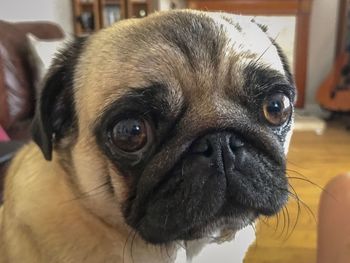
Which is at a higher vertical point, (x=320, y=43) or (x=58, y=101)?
(x=58, y=101)

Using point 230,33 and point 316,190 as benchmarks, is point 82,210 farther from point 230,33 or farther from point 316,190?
point 316,190

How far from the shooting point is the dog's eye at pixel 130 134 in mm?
720

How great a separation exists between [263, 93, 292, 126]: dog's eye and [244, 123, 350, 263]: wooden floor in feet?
1.04

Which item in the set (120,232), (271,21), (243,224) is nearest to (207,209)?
(243,224)

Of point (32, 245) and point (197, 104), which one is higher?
point (197, 104)

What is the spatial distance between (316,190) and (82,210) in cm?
180

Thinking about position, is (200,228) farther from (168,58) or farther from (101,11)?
(101,11)

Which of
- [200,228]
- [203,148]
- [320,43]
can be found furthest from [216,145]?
[320,43]

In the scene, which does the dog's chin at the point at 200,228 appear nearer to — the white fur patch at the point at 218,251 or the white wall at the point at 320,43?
the white fur patch at the point at 218,251

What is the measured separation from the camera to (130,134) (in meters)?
0.72

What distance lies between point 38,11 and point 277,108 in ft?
10.5

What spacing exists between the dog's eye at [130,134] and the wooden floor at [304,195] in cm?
48

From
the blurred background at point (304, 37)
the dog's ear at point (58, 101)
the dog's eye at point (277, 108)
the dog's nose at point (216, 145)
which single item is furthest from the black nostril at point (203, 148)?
the blurred background at point (304, 37)

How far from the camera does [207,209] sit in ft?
2.24
